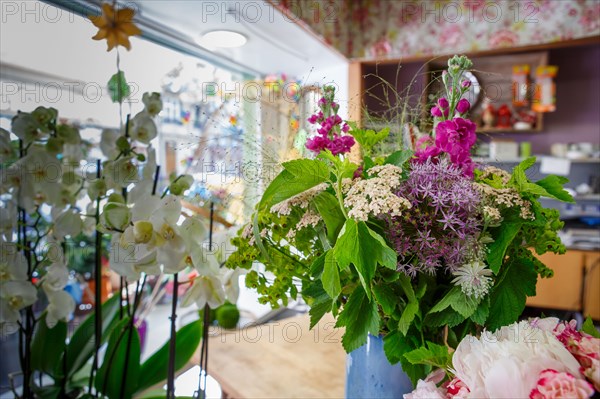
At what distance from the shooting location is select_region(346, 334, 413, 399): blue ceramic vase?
0.61 metres

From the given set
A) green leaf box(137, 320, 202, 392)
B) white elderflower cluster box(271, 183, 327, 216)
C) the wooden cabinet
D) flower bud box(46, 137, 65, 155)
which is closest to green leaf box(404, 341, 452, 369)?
white elderflower cluster box(271, 183, 327, 216)

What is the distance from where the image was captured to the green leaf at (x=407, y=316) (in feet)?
1.68

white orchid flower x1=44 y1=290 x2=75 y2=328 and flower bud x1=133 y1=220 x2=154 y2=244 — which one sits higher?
flower bud x1=133 y1=220 x2=154 y2=244

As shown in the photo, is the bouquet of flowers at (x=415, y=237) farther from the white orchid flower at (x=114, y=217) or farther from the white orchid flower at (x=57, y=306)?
the white orchid flower at (x=57, y=306)

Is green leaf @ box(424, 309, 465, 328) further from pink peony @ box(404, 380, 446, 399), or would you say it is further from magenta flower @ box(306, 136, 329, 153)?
magenta flower @ box(306, 136, 329, 153)

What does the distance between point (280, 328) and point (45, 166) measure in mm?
849

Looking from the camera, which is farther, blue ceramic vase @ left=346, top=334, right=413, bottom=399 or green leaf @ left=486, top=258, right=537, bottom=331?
blue ceramic vase @ left=346, top=334, right=413, bottom=399

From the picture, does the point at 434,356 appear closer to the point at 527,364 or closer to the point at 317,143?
the point at 527,364

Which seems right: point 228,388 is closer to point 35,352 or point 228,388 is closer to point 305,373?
point 305,373

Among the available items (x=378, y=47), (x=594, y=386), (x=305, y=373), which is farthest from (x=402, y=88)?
(x=378, y=47)

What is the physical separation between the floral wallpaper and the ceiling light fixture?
1.45 feet

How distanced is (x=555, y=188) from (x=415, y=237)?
0.67 feet

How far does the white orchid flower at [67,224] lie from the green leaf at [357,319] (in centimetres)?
42

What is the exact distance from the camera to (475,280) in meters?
0.48
